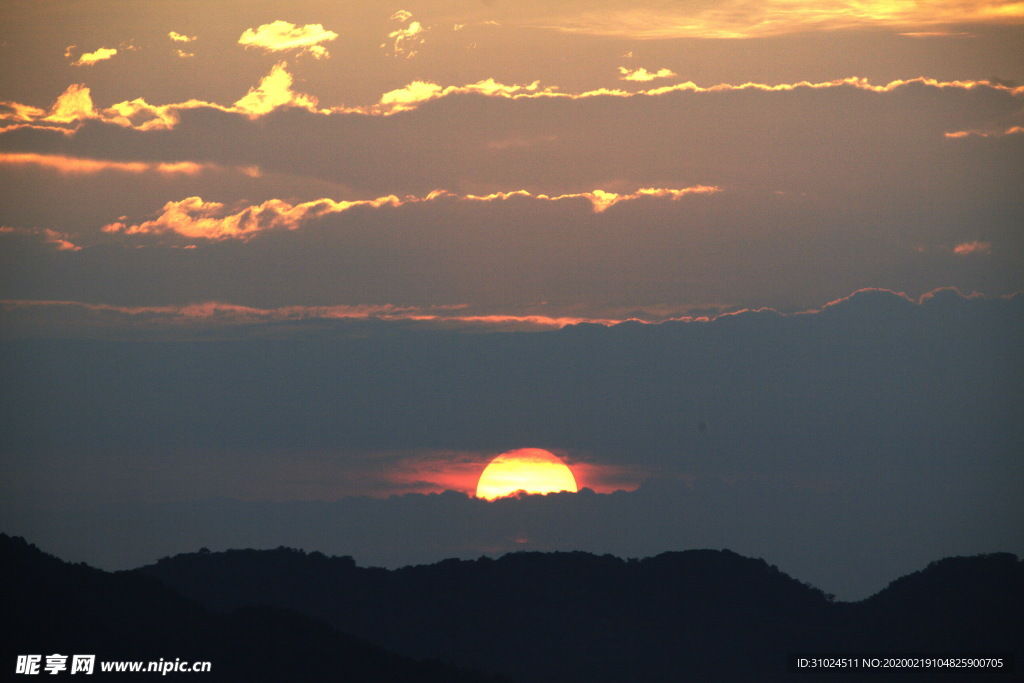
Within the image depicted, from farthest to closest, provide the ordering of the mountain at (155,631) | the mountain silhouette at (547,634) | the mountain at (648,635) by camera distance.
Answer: the mountain at (648,635)
the mountain silhouette at (547,634)
the mountain at (155,631)

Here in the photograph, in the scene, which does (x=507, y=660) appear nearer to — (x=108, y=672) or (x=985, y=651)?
(x=985, y=651)

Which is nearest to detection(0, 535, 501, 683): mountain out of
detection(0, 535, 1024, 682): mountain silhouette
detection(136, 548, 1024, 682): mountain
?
detection(0, 535, 1024, 682): mountain silhouette

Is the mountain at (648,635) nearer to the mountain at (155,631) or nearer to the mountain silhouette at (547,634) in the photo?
the mountain silhouette at (547,634)

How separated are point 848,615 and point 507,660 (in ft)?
207

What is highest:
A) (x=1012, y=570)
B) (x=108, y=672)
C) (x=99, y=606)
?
(x=1012, y=570)

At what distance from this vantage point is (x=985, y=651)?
17775cm

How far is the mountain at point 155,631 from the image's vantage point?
109500 mm

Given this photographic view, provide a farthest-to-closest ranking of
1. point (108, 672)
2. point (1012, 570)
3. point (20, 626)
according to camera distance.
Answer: point (1012, 570), point (20, 626), point (108, 672)

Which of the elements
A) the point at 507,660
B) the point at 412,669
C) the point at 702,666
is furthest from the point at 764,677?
the point at 412,669

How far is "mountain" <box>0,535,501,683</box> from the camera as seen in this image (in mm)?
109500

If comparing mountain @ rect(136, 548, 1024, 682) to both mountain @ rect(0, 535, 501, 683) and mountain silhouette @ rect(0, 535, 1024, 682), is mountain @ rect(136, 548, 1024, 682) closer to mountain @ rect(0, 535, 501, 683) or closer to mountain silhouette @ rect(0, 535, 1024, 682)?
mountain silhouette @ rect(0, 535, 1024, 682)

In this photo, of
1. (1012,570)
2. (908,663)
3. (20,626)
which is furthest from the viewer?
(1012,570)

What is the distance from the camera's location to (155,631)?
118 metres

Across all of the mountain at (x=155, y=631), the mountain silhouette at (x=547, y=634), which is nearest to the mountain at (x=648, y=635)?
the mountain silhouette at (x=547, y=634)
